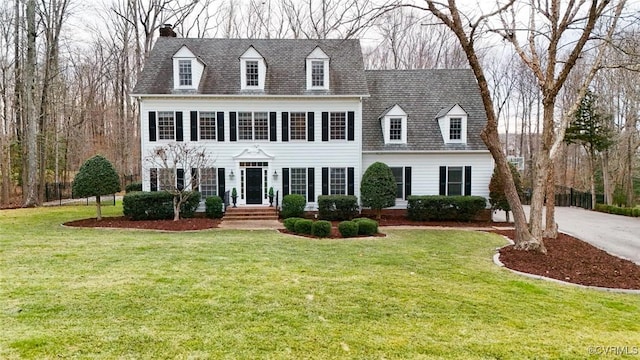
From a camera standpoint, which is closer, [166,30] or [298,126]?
[298,126]

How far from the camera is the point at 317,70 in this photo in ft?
57.7

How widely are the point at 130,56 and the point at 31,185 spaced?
46.5 feet

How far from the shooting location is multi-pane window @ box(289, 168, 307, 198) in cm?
1750

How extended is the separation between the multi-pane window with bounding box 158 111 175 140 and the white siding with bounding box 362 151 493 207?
27.9ft

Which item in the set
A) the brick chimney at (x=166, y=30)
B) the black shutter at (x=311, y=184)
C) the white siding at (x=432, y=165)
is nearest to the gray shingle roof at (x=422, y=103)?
the white siding at (x=432, y=165)

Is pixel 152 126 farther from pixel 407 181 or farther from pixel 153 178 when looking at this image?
pixel 407 181

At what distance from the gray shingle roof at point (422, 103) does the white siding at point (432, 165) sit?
14.5 inches

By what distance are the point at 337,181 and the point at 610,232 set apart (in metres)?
10.8

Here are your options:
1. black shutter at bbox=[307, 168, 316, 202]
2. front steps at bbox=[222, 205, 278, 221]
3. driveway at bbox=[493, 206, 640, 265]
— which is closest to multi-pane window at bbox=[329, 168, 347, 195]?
black shutter at bbox=[307, 168, 316, 202]

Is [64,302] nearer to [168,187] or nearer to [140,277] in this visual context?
[140,277]

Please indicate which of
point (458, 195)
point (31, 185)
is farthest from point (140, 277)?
point (31, 185)

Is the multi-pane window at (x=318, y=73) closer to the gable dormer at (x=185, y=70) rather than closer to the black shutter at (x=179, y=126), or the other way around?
the gable dormer at (x=185, y=70)

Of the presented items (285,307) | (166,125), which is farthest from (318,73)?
(285,307)

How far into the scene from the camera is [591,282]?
7.45 metres
